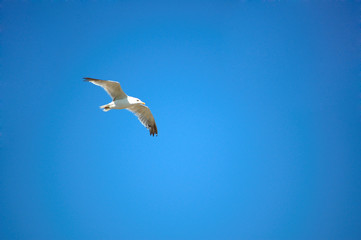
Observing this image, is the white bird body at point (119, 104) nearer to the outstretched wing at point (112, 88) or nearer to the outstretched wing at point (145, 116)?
the outstretched wing at point (112, 88)

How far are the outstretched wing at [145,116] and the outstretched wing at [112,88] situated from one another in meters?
1.13

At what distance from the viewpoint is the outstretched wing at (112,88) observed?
317 inches

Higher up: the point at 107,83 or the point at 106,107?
the point at 107,83

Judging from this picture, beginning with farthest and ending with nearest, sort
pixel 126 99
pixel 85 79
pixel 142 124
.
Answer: pixel 142 124 → pixel 126 99 → pixel 85 79

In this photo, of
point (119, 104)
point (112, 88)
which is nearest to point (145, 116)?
point (119, 104)

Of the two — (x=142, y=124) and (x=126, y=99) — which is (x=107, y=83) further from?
(x=142, y=124)

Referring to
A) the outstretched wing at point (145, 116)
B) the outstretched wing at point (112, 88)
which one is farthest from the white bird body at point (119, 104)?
the outstretched wing at point (145, 116)

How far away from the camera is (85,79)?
7754 millimetres

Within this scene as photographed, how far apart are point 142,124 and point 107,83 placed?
209cm

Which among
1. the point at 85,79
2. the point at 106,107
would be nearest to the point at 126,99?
the point at 106,107

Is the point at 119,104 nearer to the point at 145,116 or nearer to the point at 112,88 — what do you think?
the point at 112,88

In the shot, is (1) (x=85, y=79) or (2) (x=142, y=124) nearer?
(1) (x=85, y=79)

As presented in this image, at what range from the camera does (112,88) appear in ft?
27.1

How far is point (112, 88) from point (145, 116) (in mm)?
1822
